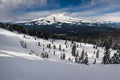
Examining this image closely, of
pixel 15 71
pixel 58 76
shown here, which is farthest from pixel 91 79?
pixel 15 71

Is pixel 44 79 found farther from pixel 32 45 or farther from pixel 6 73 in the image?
pixel 32 45

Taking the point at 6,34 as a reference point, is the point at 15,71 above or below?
above

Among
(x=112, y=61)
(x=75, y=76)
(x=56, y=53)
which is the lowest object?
(x=56, y=53)

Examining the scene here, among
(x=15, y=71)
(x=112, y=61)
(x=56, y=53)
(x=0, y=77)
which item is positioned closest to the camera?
(x=0, y=77)

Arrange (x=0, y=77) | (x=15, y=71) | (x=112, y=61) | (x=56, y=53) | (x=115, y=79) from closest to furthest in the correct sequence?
(x=0, y=77)
(x=115, y=79)
(x=15, y=71)
(x=112, y=61)
(x=56, y=53)

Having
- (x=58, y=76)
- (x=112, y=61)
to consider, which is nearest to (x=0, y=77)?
(x=58, y=76)

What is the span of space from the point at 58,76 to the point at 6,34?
178 m

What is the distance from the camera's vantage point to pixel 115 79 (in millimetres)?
29625

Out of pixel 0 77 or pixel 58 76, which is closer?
pixel 0 77

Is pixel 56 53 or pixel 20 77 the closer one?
pixel 20 77

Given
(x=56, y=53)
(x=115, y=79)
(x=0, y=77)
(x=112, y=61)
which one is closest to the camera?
(x=0, y=77)

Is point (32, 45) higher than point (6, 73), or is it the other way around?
point (6, 73)

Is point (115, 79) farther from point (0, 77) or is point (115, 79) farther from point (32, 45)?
point (32, 45)

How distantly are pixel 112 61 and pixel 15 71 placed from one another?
74510 mm
